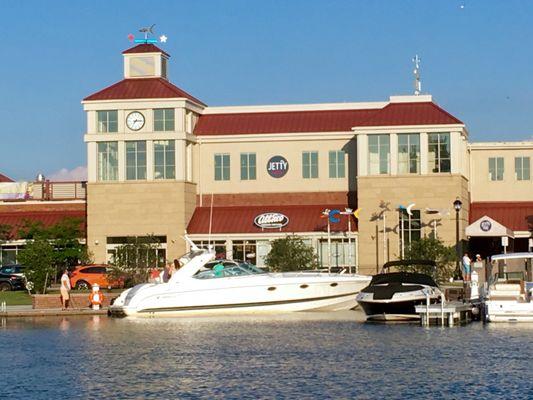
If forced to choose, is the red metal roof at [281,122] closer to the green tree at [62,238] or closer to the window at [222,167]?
the window at [222,167]

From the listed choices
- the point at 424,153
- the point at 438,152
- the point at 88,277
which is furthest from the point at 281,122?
the point at 88,277

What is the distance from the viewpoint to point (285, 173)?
265 feet

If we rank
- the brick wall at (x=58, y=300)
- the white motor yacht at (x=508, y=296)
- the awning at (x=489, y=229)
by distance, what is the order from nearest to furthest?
the white motor yacht at (x=508, y=296)
the brick wall at (x=58, y=300)
the awning at (x=489, y=229)

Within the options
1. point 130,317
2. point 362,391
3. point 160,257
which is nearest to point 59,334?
point 130,317

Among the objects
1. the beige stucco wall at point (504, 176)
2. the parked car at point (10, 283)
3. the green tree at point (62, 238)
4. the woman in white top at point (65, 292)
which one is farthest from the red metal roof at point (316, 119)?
the woman in white top at point (65, 292)

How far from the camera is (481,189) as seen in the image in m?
83.4

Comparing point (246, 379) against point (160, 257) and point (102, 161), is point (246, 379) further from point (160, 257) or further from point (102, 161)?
point (102, 161)

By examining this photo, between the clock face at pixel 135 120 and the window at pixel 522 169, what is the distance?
2511 centimetres

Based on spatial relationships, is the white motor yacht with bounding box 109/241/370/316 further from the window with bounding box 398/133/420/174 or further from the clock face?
the clock face

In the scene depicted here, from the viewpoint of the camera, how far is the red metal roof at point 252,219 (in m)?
77.6

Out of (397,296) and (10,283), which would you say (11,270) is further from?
(397,296)

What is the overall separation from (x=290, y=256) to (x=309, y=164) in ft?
43.2

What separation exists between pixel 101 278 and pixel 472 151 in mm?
28914

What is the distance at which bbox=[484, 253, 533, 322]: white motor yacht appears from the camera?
150 feet
